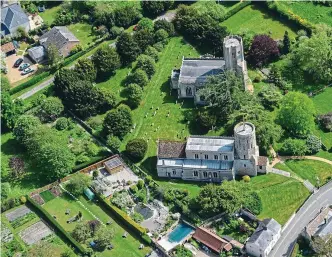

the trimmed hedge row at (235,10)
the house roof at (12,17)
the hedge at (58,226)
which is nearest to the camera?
the hedge at (58,226)

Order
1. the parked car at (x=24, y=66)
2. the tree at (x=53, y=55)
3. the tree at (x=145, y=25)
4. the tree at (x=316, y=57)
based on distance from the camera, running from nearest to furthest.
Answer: the tree at (x=316, y=57)
the tree at (x=53, y=55)
the parked car at (x=24, y=66)
the tree at (x=145, y=25)

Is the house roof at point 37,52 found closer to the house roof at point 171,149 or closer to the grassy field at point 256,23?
the grassy field at point 256,23

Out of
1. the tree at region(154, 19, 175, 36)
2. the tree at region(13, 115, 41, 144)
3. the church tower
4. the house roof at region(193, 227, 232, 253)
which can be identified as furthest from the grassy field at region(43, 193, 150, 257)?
the tree at region(154, 19, 175, 36)

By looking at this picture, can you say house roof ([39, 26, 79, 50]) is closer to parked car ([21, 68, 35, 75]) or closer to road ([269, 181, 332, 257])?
parked car ([21, 68, 35, 75])

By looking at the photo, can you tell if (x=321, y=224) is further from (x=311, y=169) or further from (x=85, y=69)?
(x=85, y=69)

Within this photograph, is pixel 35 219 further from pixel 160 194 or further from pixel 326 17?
pixel 326 17

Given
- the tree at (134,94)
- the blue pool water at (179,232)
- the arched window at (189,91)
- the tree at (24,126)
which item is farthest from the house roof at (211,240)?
the tree at (24,126)
